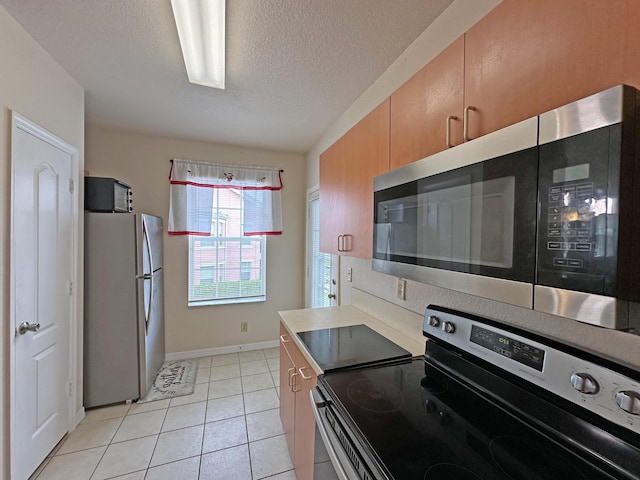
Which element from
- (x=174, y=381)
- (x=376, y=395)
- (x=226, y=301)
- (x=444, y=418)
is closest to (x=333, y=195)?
(x=376, y=395)

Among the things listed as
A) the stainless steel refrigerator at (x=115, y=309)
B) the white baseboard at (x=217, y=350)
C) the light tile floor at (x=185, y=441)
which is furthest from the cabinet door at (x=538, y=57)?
the white baseboard at (x=217, y=350)

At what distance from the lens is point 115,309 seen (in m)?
2.35

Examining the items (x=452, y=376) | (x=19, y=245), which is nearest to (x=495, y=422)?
(x=452, y=376)

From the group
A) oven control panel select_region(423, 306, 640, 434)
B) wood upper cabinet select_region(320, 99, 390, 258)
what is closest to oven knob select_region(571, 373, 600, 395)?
oven control panel select_region(423, 306, 640, 434)

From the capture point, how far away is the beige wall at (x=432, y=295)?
0.81 meters

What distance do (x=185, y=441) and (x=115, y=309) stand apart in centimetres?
119

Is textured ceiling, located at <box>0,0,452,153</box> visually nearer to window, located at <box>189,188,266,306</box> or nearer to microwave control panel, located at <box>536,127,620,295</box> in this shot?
window, located at <box>189,188,266,306</box>

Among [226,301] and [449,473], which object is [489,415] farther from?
[226,301]

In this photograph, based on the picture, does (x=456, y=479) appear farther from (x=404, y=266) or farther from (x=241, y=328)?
(x=241, y=328)

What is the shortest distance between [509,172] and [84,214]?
283 centimetres

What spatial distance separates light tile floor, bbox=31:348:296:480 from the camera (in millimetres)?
1720

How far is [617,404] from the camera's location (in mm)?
632

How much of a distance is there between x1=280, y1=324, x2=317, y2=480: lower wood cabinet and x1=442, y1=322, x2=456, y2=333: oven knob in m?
0.60

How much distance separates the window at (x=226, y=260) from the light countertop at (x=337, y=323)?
66.2 inches
